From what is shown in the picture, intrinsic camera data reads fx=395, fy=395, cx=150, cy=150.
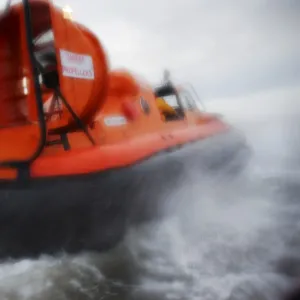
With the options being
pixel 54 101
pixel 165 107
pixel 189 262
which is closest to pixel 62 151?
pixel 54 101

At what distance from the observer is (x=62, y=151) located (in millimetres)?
2371

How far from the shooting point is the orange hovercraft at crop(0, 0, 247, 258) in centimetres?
215

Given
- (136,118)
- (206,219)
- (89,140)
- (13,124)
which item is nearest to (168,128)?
(136,118)

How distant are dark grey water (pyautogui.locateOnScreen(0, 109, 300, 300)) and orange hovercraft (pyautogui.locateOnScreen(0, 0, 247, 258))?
0.14 metres

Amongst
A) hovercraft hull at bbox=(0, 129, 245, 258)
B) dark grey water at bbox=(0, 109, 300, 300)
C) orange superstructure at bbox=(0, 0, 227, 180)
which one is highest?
orange superstructure at bbox=(0, 0, 227, 180)

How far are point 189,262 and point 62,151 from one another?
102 centimetres

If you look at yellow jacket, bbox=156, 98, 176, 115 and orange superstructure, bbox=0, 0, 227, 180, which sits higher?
orange superstructure, bbox=0, 0, 227, 180

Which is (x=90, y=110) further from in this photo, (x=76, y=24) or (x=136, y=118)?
(x=136, y=118)

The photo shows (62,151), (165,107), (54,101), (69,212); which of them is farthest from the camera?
(165,107)

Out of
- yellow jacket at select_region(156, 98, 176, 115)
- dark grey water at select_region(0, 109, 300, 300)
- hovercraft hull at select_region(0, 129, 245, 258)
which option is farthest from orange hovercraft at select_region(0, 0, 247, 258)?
yellow jacket at select_region(156, 98, 176, 115)

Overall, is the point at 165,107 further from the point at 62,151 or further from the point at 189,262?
the point at 189,262

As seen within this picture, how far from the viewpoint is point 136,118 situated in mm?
3242

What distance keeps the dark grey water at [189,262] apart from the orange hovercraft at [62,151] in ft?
0.46

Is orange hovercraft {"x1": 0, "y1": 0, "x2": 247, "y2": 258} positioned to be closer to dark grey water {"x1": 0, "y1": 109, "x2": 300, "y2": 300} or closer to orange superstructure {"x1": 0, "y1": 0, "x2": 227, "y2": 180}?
orange superstructure {"x1": 0, "y1": 0, "x2": 227, "y2": 180}
